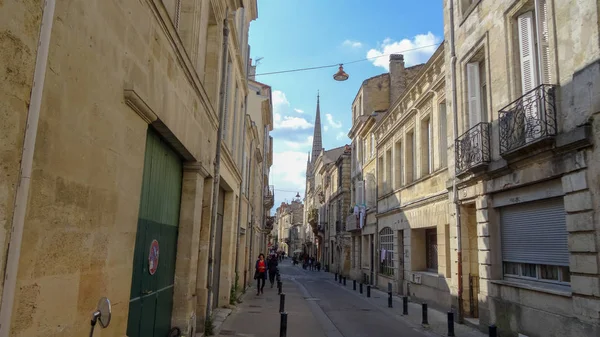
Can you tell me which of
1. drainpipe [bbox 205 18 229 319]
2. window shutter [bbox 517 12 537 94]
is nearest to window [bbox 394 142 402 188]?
window shutter [bbox 517 12 537 94]

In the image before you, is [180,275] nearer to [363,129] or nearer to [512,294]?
[512,294]

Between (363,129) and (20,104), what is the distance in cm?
2452

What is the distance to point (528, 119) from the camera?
8.53 m

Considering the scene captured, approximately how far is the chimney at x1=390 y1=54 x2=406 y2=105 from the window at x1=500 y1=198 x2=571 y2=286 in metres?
16.9

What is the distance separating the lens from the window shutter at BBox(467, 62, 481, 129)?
37.8 ft

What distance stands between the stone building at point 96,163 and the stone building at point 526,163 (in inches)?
246

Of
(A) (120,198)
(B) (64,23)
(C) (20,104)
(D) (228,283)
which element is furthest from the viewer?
(D) (228,283)

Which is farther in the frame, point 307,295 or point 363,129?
point 363,129

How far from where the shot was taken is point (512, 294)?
9.34 metres

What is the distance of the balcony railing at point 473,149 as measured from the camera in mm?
10430

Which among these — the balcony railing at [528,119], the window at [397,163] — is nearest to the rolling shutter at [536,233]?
the balcony railing at [528,119]

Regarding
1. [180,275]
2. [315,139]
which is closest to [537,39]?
[180,275]

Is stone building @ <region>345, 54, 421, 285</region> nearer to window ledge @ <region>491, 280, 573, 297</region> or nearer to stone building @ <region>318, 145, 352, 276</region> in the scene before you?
stone building @ <region>318, 145, 352, 276</region>

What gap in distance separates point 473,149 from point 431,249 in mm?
6439
